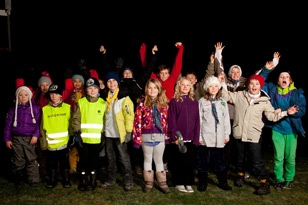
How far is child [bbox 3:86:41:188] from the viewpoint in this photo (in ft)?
14.4

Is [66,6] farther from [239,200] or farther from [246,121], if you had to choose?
[239,200]

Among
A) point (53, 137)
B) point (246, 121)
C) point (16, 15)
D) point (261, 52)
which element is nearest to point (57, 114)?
point (53, 137)

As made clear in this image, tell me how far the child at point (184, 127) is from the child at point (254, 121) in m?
0.76

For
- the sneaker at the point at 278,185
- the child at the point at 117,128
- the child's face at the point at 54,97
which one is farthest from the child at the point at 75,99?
the sneaker at the point at 278,185

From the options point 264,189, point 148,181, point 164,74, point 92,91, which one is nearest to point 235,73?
point 164,74

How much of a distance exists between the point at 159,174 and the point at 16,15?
840 centimetres

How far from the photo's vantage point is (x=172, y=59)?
30.8 feet

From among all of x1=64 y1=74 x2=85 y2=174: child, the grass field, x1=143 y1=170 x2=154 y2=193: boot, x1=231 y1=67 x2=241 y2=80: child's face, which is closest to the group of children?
x1=143 y1=170 x2=154 y2=193: boot

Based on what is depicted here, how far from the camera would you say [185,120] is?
4.02 meters

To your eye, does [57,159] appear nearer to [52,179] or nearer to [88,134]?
[52,179]

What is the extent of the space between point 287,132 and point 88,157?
136 inches

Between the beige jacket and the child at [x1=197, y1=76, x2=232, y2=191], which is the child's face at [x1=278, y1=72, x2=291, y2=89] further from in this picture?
the child at [x1=197, y1=76, x2=232, y2=191]

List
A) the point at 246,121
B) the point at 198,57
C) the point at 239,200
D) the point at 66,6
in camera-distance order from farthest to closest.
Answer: the point at 198,57 → the point at 66,6 → the point at 246,121 → the point at 239,200

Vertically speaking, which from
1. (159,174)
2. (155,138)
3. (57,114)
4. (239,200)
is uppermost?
(57,114)
